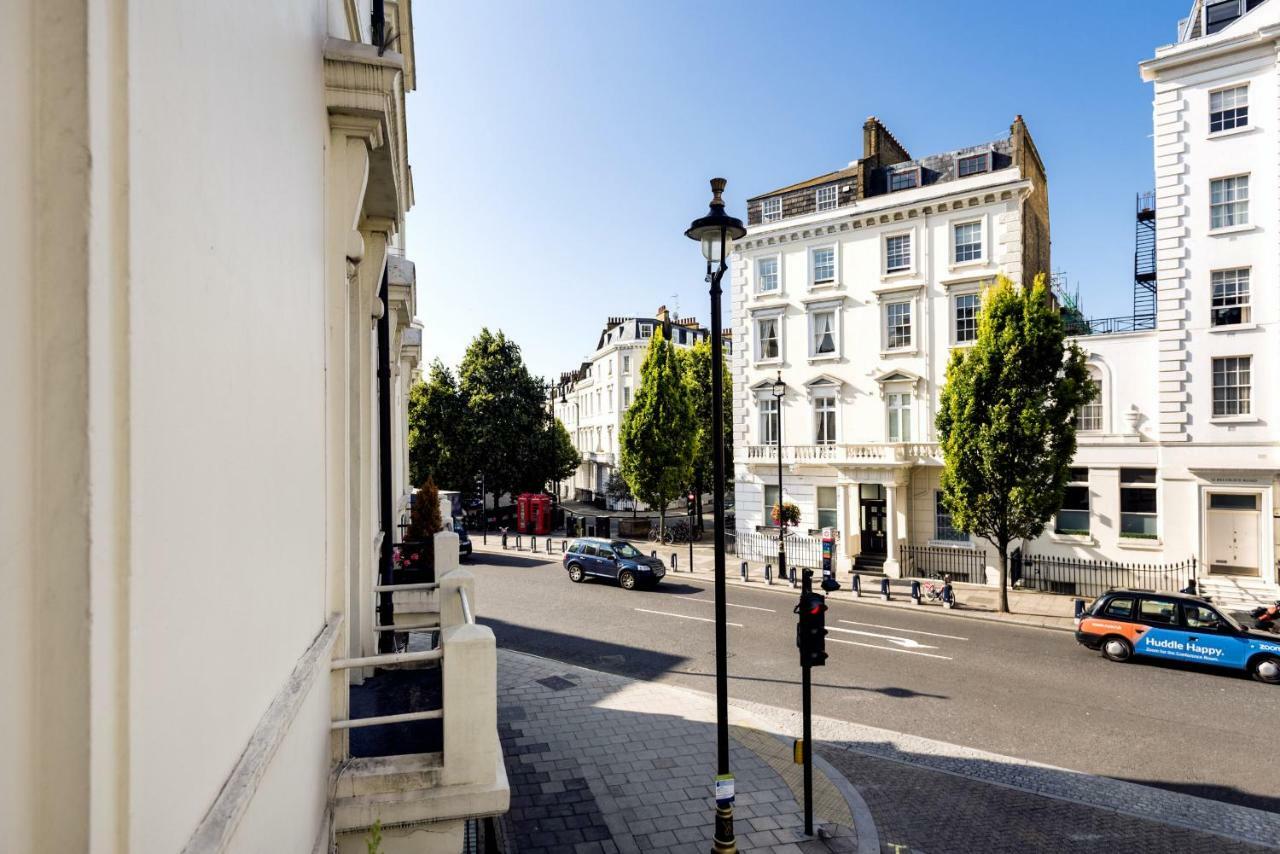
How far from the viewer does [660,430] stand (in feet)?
115

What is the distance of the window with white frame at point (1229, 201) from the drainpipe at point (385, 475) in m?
24.6

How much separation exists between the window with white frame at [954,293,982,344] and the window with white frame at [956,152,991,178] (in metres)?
4.89

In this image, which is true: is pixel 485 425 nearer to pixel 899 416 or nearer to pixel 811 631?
pixel 899 416

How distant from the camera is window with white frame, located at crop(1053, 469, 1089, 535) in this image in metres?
23.6

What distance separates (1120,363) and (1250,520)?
19.4ft

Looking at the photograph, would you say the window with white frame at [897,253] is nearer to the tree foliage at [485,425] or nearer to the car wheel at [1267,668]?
the car wheel at [1267,668]

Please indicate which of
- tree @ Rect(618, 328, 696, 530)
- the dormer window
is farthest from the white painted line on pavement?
the dormer window

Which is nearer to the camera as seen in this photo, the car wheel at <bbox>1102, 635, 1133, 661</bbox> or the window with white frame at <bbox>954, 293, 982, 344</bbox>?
the car wheel at <bbox>1102, 635, 1133, 661</bbox>

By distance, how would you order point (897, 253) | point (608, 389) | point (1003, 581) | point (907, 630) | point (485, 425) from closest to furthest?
point (907, 630), point (1003, 581), point (897, 253), point (485, 425), point (608, 389)

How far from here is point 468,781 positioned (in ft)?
12.8

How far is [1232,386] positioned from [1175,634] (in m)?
10.8

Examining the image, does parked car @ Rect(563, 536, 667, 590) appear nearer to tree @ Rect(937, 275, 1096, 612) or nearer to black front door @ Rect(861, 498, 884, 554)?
black front door @ Rect(861, 498, 884, 554)

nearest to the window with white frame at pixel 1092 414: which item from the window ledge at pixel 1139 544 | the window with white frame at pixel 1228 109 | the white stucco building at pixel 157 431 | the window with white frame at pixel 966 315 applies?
the window ledge at pixel 1139 544

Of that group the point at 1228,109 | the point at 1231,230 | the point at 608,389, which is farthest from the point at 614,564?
the point at 608,389
